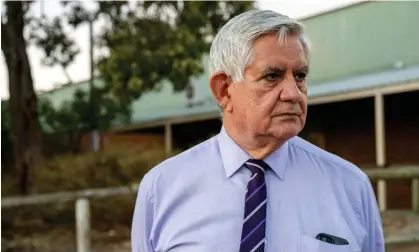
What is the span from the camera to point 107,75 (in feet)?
21.3

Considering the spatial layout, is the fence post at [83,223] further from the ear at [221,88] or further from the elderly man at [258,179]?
the ear at [221,88]

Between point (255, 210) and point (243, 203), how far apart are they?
0.11 feet

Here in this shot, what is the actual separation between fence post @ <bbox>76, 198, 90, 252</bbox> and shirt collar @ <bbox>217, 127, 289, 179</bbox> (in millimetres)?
3617

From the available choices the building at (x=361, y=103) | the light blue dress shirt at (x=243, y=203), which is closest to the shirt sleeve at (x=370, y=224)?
the light blue dress shirt at (x=243, y=203)

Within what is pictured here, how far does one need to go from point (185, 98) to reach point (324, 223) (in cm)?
578

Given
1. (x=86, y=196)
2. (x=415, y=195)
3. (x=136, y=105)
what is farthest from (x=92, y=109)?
(x=415, y=195)

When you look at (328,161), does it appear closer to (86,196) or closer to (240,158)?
(240,158)

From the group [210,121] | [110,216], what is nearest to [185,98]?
[210,121]

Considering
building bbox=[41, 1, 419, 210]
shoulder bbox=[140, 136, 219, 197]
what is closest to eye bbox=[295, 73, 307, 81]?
shoulder bbox=[140, 136, 219, 197]

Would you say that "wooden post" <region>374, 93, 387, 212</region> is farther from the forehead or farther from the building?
the forehead

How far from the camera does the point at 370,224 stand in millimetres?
1289

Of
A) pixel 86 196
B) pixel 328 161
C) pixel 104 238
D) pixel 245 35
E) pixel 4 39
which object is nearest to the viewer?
pixel 245 35

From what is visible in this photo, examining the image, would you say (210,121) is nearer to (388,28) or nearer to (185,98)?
(185,98)

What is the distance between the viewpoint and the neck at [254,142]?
1271 millimetres
